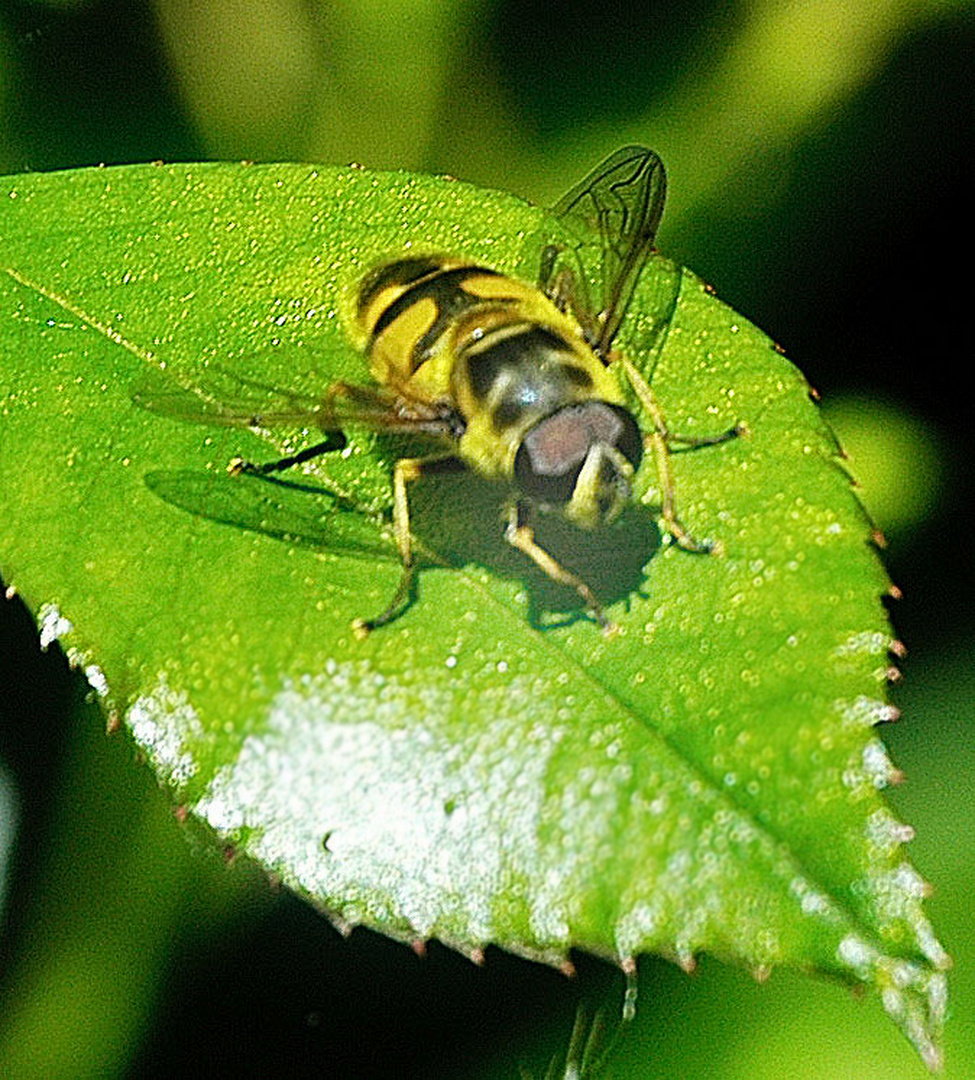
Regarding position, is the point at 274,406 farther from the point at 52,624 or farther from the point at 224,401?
the point at 52,624

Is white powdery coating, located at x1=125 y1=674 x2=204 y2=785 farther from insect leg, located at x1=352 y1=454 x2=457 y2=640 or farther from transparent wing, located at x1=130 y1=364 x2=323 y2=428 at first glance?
transparent wing, located at x1=130 y1=364 x2=323 y2=428

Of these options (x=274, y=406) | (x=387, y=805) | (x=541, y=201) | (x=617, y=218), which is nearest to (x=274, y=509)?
(x=274, y=406)

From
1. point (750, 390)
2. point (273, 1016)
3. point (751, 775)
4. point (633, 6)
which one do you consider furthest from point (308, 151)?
point (751, 775)

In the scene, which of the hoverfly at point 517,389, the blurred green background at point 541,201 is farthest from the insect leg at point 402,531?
the blurred green background at point 541,201

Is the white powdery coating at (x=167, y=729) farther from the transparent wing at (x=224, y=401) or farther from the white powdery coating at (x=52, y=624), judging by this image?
the transparent wing at (x=224, y=401)

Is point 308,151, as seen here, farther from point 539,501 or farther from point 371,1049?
point 371,1049

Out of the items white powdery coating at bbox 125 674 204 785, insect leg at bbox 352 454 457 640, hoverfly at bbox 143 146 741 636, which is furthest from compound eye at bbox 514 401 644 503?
white powdery coating at bbox 125 674 204 785
